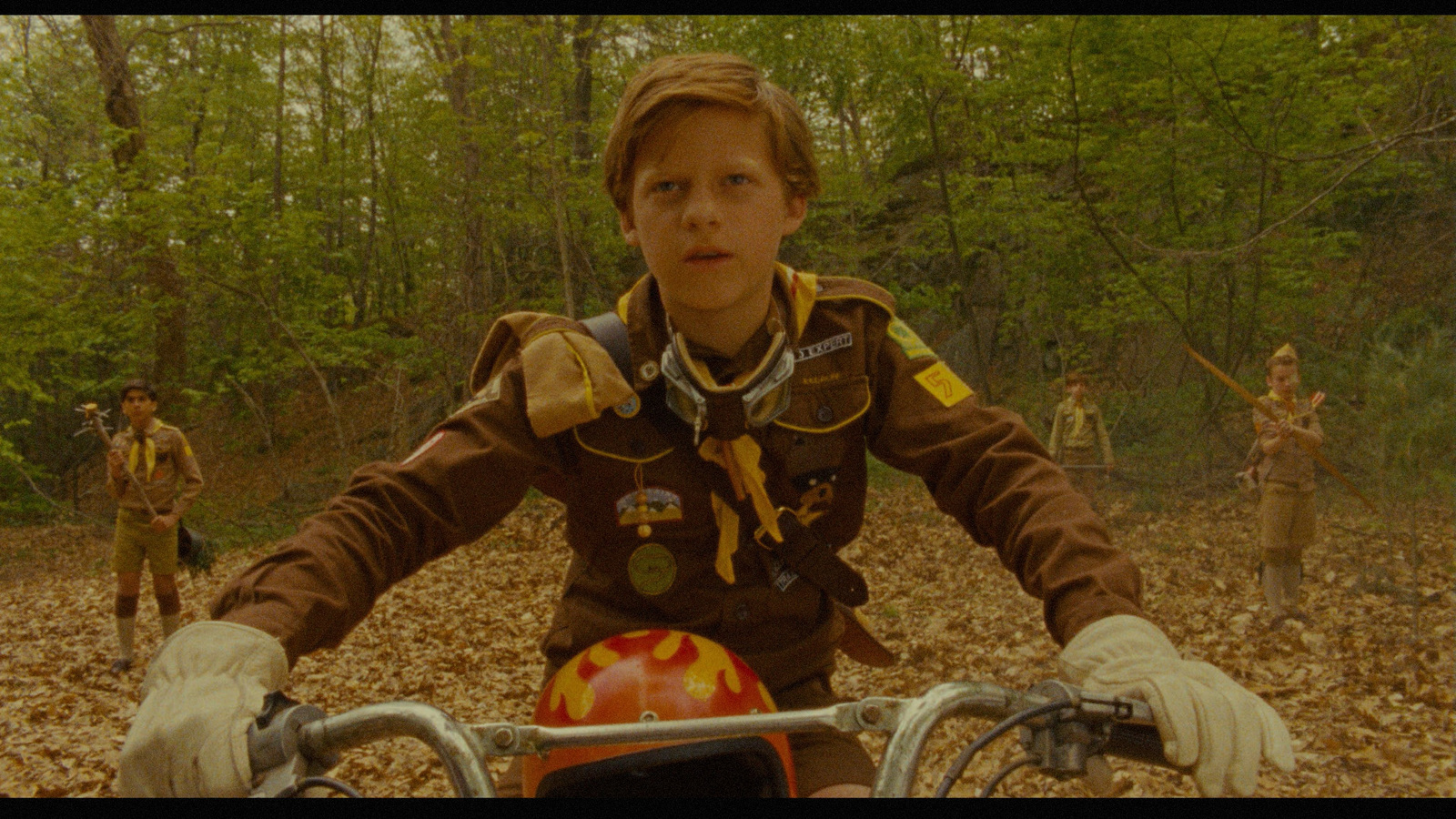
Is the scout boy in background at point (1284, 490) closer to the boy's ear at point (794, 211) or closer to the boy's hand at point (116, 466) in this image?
the boy's ear at point (794, 211)

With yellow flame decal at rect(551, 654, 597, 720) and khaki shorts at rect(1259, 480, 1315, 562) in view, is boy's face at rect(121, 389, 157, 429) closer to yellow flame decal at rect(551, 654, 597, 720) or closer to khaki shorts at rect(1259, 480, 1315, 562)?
yellow flame decal at rect(551, 654, 597, 720)

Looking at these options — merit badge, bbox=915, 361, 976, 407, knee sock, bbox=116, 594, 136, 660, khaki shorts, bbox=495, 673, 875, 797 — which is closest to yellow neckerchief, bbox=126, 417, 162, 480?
knee sock, bbox=116, 594, 136, 660

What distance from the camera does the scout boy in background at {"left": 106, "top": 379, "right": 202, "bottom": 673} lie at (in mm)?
8430

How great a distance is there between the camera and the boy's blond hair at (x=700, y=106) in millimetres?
2090

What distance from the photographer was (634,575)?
7.47ft

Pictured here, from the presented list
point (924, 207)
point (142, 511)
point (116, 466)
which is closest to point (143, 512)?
point (142, 511)

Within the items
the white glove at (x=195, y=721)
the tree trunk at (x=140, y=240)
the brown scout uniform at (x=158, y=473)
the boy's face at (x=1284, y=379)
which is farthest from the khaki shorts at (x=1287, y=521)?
the tree trunk at (x=140, y=240)

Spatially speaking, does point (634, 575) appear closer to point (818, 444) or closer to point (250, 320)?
point (818, 444)

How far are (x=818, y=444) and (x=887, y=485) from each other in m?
13.0

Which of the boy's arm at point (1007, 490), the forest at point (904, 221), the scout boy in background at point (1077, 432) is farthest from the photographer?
the scout boy in background at point (1077, 432)

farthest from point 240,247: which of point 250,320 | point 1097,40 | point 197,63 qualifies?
point 1097,40

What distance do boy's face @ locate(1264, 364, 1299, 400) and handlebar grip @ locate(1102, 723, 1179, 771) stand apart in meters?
7.35

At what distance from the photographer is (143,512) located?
850 centimetres

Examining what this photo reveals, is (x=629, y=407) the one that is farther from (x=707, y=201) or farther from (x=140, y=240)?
(x=140, y=240)
